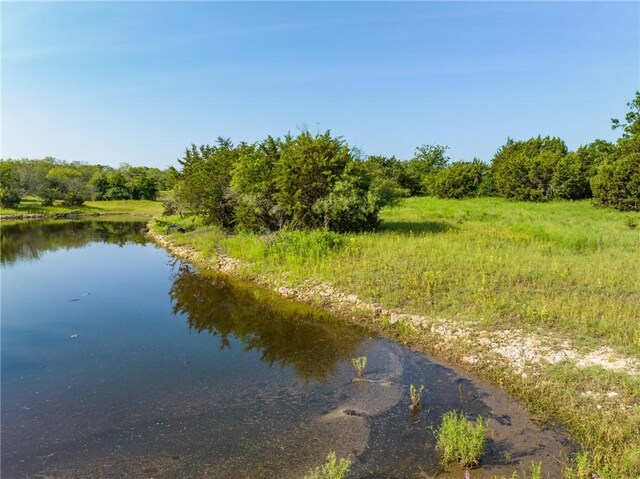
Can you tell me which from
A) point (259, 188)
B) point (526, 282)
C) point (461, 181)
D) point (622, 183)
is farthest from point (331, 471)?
point (461, 181)

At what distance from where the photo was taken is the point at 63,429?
7000mm

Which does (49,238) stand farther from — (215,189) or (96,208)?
(96,208)

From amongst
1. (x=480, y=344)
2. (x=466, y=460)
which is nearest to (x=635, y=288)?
(x=480, y=344)

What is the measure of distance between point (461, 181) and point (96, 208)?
5509 cm

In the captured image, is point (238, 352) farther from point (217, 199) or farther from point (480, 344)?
point (217, 199)

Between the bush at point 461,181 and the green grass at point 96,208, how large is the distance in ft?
125

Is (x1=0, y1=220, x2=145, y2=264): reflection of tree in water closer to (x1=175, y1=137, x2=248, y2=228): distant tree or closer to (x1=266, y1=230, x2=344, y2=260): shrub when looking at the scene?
(x1=175, y1=137, x2=248, y2=228): distant tree

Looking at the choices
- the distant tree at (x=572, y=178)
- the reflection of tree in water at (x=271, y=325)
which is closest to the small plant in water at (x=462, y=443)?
the reflection of tree in water at (x=271, y=325)

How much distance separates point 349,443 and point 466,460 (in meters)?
1.76

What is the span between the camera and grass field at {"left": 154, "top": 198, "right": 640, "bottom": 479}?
6961 mm

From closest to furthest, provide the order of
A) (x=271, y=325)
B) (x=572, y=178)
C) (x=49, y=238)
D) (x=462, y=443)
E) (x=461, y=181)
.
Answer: (x=462, y=443)
(x=271, y=325)
(x=49, y=238)
(x=572, y=178)
(x=461, y=181)

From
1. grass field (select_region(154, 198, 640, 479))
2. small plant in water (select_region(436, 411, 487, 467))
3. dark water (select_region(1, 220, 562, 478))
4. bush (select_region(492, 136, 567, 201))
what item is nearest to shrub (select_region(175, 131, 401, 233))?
grass field (select_region(154, 198, 640, 479))

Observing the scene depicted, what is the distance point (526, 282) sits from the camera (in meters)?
12.6

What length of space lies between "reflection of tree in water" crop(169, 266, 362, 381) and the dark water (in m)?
0.06
